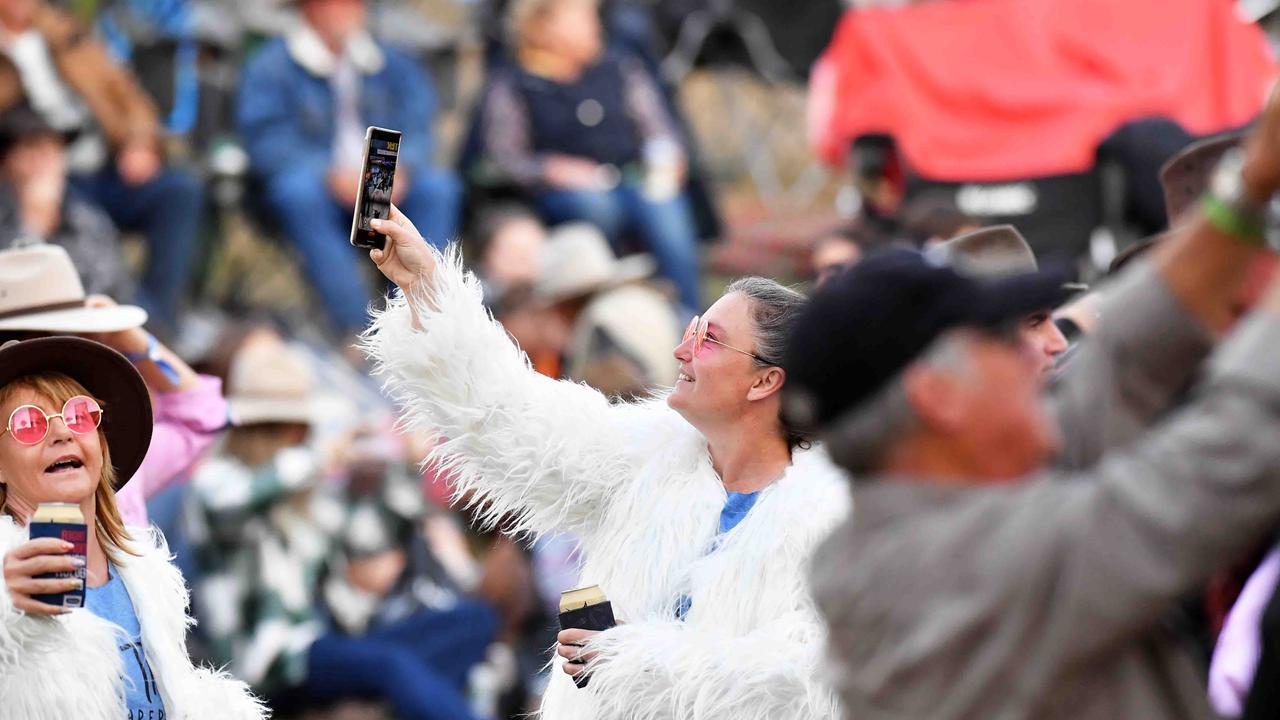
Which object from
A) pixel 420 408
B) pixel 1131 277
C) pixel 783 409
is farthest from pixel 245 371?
pixel 1131 277

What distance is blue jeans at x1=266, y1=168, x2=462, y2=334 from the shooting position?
8445 millimetres

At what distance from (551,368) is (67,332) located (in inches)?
141

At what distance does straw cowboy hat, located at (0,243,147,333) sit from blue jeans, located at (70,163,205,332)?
3713mm

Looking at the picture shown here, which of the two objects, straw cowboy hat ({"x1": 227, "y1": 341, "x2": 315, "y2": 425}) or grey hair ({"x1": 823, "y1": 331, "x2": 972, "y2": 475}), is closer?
grey hair ({"x1": 823, "y1": 331, "x2": 972, "y2": 475})

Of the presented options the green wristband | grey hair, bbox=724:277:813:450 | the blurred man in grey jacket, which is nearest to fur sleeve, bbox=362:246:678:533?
grey hair, bbox=724:277:813:450

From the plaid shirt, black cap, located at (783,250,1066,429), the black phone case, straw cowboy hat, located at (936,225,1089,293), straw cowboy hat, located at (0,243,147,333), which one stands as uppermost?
black cap, located at (783,250,1066,429)

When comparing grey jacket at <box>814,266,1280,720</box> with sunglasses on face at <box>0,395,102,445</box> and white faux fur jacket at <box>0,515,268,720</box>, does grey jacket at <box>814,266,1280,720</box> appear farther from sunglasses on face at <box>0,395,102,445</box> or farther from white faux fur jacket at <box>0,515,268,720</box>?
sunglasses on face at <box>0,395,102,445</box>

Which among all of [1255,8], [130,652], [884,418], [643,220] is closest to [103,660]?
[130,652]

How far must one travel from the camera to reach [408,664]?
21.5 ft

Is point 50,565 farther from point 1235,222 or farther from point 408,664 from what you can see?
point 408,664

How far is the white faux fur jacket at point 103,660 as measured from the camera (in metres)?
3.44

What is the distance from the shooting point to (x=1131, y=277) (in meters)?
2.30

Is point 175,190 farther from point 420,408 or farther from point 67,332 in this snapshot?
point 420,408

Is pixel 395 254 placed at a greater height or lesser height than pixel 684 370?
greater
